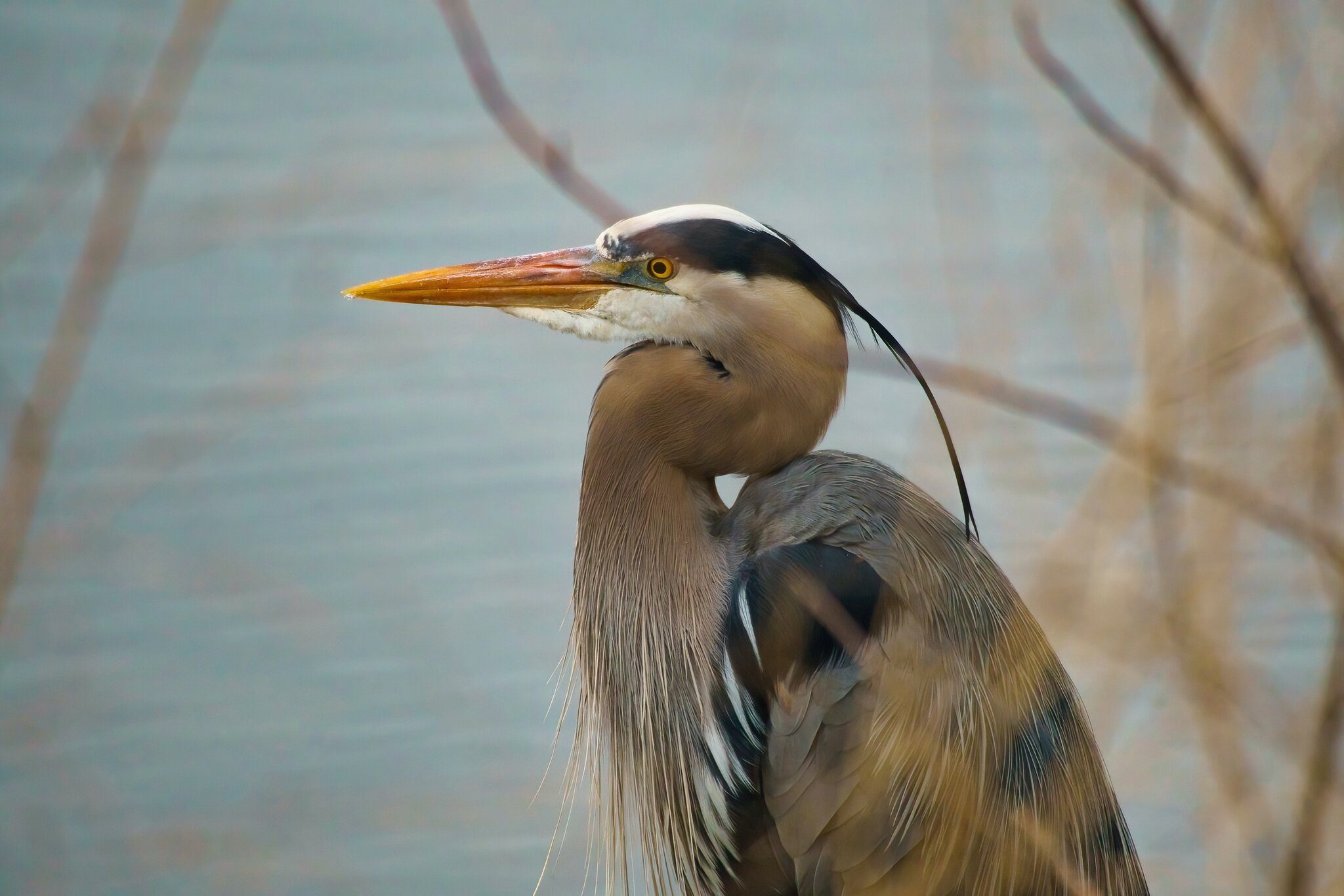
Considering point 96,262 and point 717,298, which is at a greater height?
point 717,298

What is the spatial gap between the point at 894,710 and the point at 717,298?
2.19 ft

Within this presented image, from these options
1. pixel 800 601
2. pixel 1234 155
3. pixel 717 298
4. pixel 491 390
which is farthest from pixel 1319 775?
pixel 491 390

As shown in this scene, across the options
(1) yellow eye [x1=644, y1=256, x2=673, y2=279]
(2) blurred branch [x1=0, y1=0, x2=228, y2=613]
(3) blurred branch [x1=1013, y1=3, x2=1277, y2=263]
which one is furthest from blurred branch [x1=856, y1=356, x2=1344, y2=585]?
(1) yellow eye [x1=644, y1=256, x2=673, y2=279]

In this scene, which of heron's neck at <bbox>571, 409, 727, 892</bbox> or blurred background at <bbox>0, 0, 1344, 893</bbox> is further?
heron's neck at <bbox>571, 409, 727, 892</bbox>

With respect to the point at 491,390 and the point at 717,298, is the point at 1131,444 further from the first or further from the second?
the point at 491,390

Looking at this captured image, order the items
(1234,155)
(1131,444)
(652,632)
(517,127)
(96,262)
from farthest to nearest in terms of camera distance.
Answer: (652,632) → (96,262) → (1131,444) → (517,127) → (1234,155)


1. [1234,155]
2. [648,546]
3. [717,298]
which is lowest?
[648,546]

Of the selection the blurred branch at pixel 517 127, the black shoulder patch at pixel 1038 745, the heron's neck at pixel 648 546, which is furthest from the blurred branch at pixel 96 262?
the black shoulder patch at pixel 1038 745

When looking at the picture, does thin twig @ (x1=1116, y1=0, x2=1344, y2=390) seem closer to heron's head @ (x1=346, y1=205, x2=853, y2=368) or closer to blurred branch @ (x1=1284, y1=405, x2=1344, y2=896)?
blurred branch @ (x1=1284, y1=405, x2=1344, y2=896)

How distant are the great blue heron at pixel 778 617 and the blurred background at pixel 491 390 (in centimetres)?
20

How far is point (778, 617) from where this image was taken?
240cm

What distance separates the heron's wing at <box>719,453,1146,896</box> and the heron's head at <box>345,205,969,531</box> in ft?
0.59

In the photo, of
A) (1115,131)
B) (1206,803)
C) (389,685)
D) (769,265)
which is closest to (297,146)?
(389,685)

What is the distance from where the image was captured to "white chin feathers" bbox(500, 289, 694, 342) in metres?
2.48
